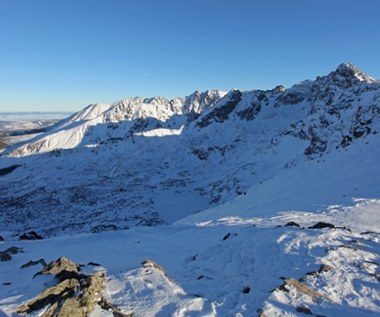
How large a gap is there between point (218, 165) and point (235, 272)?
108m

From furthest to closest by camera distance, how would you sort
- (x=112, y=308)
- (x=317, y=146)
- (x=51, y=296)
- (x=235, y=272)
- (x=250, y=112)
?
1. (x=250, y=112)
2. (x=317, y=146)
3. (x=235, y=272)
4. (x=51, y=296)
5. (x=112, y=308)

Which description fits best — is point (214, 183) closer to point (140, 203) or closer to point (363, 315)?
point (140, 203)

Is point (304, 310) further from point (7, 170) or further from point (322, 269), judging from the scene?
point (7, 170)

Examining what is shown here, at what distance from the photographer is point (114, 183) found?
350ft

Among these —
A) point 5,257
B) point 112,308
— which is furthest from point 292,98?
point 112,308

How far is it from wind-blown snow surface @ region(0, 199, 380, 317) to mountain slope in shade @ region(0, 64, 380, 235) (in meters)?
13.2

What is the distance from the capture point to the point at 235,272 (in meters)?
14.5

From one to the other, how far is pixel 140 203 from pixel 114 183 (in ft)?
93.8

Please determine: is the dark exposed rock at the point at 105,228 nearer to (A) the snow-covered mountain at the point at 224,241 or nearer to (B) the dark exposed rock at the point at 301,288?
(A) the snow-covered mountain at the point at 224,241

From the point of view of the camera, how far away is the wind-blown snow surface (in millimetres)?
10695

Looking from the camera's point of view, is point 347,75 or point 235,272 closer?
point 235,272

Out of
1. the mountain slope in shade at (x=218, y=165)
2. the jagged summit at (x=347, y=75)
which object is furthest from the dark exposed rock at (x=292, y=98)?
the jagged summit at (x=347, y=75)

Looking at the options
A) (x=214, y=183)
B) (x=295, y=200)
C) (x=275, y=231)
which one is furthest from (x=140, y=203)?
(x=275, y=231)

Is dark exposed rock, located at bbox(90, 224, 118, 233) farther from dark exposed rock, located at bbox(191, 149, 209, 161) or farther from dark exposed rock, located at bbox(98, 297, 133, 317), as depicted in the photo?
dark exposed rock, located at bbox(191, 149, 209, 161)
